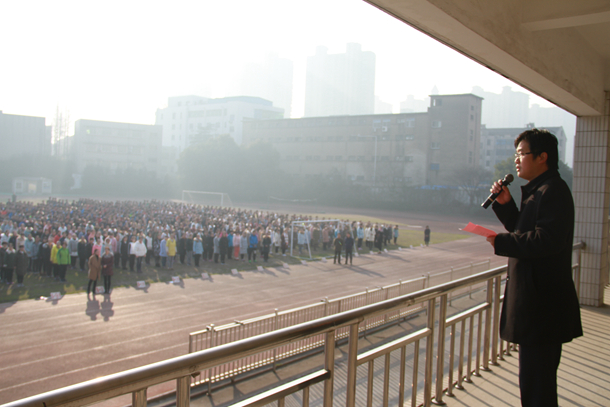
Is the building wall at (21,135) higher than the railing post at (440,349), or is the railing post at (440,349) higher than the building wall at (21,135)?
the building wall at (21,135)

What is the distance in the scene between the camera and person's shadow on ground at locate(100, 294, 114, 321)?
11.9 m

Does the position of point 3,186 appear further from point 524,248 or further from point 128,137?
point 524,248

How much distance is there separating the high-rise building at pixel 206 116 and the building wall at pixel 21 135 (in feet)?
89.8

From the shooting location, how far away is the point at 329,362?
6.58 feet

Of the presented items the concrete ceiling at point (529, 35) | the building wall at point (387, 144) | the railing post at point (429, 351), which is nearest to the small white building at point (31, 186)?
the building wall at point (387, 144)

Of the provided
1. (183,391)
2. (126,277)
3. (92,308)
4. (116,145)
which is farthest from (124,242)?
(116,145)

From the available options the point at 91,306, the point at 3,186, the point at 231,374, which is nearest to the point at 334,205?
the point at 3,186

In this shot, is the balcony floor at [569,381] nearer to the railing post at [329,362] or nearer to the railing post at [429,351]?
the railing post at [429,351]

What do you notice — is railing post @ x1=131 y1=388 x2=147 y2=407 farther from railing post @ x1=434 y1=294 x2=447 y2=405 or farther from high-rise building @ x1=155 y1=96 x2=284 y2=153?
high-rise building @ x1=155 y1=96 x2=284 y2=153

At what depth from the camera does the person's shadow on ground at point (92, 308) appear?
11859 millimetres

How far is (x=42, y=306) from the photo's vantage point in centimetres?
1247

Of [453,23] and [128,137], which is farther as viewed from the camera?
[128,137]

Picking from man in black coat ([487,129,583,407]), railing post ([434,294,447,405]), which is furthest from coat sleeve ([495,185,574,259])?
railing post ([434,294,447,405])

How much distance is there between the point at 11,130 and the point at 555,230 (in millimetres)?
72702
